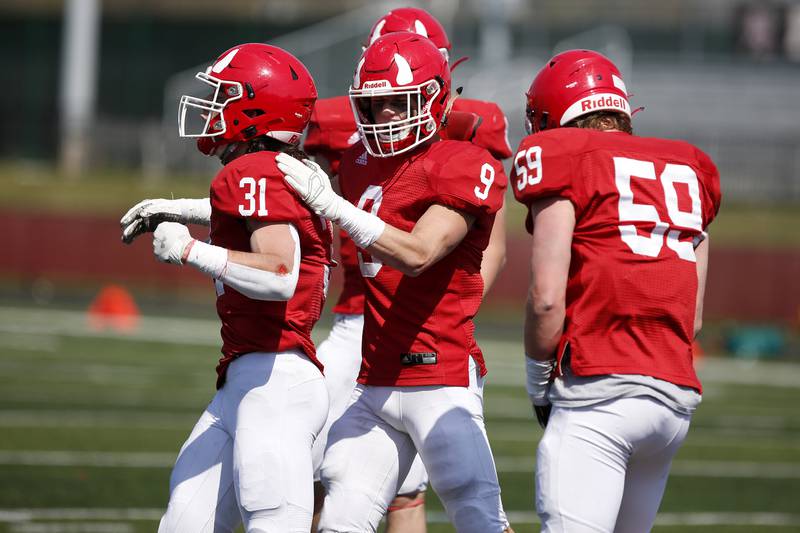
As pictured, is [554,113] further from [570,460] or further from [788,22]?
[788,22]

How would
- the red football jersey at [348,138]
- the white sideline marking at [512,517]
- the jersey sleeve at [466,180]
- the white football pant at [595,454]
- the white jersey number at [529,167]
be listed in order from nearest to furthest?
the white football pant at [595,454], the white jersey number at [529,167], the jersey sleeve at [466,180], the red football jersey at [348,138], the white sideline marking at [512,517]

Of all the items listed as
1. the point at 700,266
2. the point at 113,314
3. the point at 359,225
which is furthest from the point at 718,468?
the point at 113,314

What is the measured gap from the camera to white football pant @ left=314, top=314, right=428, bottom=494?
15.4 feet

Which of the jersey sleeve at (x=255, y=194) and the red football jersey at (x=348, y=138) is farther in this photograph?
the red football jersey at (x=348, y=138)

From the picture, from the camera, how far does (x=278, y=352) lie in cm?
377

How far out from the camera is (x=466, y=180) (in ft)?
12.4

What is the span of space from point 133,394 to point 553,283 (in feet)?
23.1

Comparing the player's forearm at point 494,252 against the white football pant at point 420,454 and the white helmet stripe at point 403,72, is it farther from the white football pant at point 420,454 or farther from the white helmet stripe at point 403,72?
the white helmet stripe at point 403,72

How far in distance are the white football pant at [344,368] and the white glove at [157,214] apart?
35.3 inches

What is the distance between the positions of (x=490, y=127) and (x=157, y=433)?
426 centimetres

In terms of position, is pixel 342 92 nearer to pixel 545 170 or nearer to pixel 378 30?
pixel 378 30

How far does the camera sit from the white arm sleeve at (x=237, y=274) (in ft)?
11.5

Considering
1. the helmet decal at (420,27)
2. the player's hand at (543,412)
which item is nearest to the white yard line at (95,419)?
the helmet decal at (420,27)

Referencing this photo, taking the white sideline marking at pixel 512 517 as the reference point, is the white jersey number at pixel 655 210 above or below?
above
